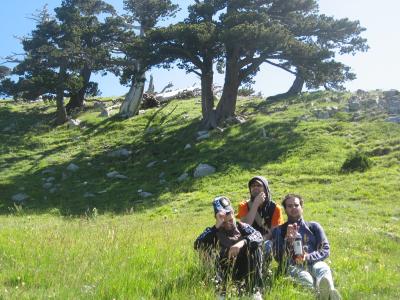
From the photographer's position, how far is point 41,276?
6270 mm

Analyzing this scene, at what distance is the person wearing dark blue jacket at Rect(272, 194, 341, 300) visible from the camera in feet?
22.0

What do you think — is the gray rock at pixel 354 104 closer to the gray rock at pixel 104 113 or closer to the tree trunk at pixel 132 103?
the tree trunk at pixel 132 103

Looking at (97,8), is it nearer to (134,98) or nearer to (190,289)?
(134,98)

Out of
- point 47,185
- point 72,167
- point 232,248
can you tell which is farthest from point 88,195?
point 232,248

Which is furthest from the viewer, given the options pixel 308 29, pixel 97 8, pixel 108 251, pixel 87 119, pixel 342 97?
pixel 97 8

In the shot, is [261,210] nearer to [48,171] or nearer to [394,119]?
[48,171]

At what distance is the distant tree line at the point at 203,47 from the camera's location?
2638 cm

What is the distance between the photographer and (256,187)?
8.16m

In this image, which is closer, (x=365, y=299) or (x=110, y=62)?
(x=365, y=299)

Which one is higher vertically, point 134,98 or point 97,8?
point 97,8

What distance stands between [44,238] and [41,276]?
1759 millimetres

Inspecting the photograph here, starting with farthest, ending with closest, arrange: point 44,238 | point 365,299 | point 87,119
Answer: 1. point 87,119
2. point 44,238
3. point 365,299

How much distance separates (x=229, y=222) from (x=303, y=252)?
1161 mm

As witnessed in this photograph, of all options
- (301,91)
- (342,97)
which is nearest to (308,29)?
(342,97)
